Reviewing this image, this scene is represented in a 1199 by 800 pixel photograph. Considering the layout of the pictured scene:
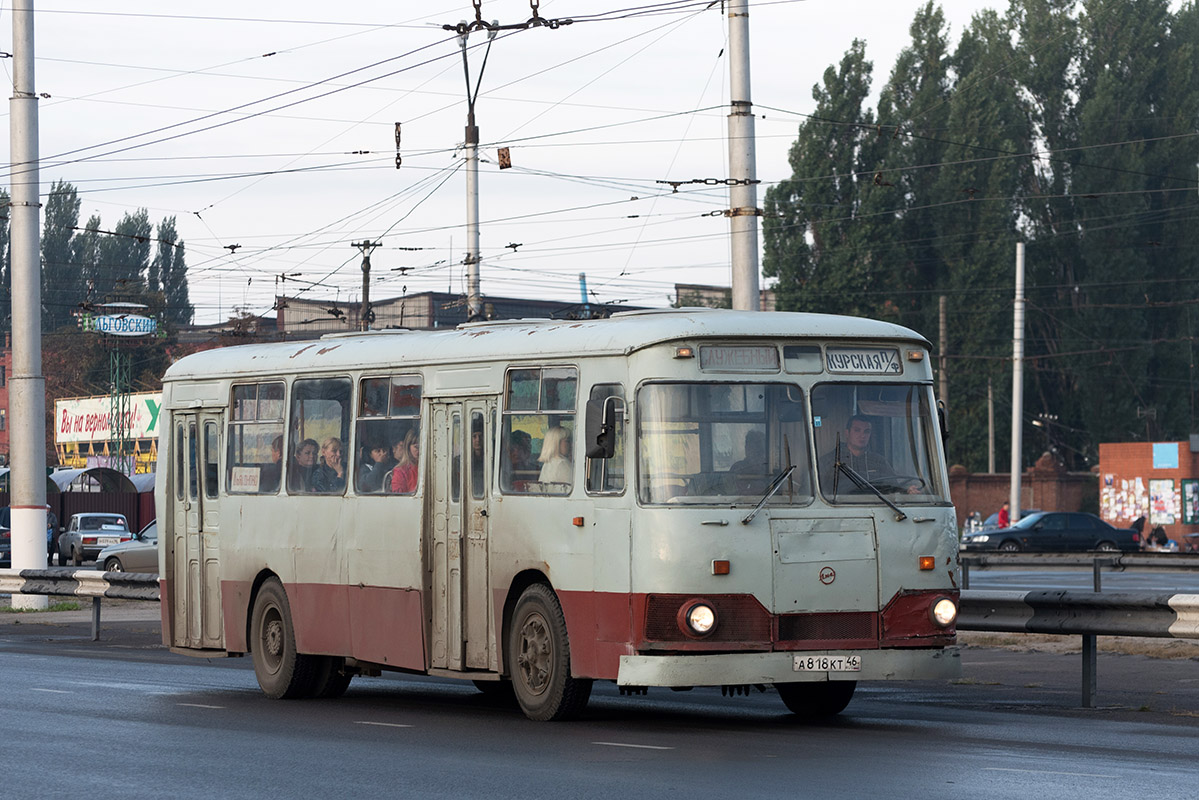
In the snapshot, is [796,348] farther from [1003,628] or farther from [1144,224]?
[1144,224]

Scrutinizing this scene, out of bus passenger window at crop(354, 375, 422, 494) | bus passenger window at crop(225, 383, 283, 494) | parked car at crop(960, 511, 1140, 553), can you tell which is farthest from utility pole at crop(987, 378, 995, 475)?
bus passenger window at crop(354, 375, 422, 494)

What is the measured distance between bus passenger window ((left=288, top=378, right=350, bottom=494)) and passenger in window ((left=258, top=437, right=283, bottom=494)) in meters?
0.17

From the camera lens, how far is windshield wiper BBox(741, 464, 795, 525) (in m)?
11.8

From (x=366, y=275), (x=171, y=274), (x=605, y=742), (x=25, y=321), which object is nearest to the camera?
(x=605, y=742)

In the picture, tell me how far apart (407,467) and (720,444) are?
294 centimetres

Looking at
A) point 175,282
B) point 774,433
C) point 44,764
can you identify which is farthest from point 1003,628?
point 175,282

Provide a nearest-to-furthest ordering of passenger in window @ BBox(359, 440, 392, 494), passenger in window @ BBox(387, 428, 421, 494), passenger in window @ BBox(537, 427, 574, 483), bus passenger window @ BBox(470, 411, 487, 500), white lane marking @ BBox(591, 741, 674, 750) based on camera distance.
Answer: white lane marking @ BBox(591, 741, 674, 750)
passenger in window @ BBox(537, 427, 574, 483)
bus passenger window @ BBox(470, 411, 487, 500)
passenger in window @ BBox(387, 428, 421, 494)
passenger in window @ BBox(359, 440, 392, 494)

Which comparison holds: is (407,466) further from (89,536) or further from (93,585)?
(89,536)

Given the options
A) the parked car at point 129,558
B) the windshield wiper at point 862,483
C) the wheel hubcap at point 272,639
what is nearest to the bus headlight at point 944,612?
the windshield wiper at point 862,483

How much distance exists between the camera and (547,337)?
42.6ft

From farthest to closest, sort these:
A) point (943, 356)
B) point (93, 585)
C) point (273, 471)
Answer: point (943, 356), point (93, 585), point (273, 471)

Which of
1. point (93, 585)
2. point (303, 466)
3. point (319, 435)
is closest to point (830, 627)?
point (319, 435)

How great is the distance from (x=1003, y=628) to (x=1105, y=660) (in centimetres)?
392

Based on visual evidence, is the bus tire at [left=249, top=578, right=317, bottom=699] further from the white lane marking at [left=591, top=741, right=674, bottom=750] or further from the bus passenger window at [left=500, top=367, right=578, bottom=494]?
the white lane marking at [left=591, top=741, right=674, bottom=750]
